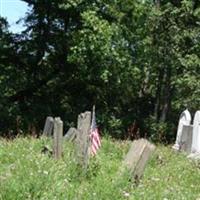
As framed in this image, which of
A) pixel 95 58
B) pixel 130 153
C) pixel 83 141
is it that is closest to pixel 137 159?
pixel 130 153

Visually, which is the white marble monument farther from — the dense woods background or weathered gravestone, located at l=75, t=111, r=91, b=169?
the dense woods background

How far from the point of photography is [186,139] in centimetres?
1833

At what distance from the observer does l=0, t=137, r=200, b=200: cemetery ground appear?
285 inches

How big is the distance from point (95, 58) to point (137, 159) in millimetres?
18355

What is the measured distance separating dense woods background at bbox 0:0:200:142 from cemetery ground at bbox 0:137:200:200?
49.9 ft

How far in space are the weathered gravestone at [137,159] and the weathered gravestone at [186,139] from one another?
878 cm

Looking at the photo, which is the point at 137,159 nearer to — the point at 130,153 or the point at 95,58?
the point at 130,153

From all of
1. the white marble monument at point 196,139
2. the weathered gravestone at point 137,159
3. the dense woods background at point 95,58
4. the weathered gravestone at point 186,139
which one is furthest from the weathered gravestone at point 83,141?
the dense woods background at point 95,58

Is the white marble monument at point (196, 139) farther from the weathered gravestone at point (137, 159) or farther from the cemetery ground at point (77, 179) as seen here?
the weathered gravestone at point (137, 159)

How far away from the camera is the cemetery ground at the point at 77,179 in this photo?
285 inches

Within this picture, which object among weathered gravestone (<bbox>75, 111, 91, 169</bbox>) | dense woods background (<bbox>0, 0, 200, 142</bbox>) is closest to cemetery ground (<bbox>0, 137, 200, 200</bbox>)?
weathered gravestone (<bbox>75, 111, 91, 169</bbox>)

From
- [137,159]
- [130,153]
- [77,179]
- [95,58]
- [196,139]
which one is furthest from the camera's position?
[95,58]

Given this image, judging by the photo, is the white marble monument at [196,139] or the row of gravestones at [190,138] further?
the row of gravestones at [190,138]

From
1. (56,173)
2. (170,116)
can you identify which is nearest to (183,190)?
(56,173)
